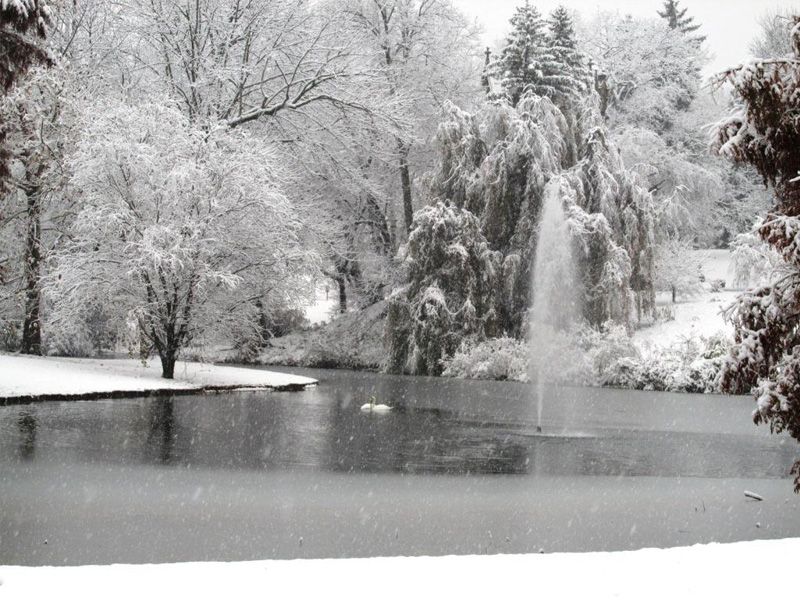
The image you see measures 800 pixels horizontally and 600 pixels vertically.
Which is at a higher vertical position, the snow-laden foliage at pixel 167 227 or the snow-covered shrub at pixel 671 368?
the snow-laden foliage at pixel 167 227

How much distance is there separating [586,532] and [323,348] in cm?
2694

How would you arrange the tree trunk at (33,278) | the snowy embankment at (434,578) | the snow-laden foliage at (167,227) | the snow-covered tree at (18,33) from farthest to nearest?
1. the tree trunk at (33,278)
2. the snow-laden foliage at (167,227)
3. the snow-covered tree at (18,33)
4. the snowy embankment at (434,578)

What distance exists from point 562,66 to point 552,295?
30.7ft

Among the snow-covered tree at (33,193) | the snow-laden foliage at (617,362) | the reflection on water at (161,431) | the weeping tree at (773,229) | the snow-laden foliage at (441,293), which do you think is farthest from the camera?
the snow-laden foliage at (441,293)

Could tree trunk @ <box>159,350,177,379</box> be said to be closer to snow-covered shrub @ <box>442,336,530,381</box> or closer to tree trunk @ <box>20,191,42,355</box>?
tree trunk @ <box>20,191,42,355</box>

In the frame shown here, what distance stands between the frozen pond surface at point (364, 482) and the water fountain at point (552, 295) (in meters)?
8.09

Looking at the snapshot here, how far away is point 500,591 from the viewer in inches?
223

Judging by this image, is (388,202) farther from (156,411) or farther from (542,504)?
(542,504)

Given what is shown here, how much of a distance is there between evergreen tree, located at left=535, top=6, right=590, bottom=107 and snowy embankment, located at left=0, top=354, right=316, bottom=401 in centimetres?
1341

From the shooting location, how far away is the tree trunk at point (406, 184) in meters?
36.2

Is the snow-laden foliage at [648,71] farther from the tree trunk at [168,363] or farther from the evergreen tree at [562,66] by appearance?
the tree trunk at [168,363]

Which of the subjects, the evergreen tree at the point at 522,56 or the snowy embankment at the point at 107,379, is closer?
the snowy embankment at the point at 107,379

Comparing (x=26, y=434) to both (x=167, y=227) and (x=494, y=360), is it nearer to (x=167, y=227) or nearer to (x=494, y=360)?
(x=167, y=227)

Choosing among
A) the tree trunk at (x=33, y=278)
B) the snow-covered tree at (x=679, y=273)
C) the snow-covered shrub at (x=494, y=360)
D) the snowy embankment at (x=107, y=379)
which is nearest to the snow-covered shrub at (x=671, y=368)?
the snow-covered shrub at (x=494, y=360)
